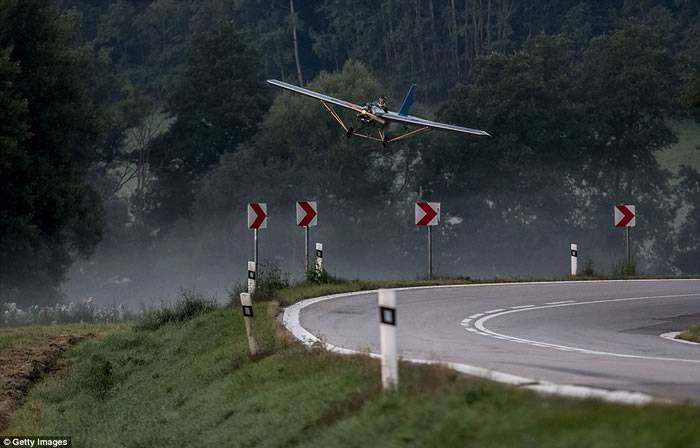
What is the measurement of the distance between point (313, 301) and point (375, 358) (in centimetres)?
1212

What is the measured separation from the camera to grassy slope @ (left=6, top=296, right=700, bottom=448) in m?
9.16

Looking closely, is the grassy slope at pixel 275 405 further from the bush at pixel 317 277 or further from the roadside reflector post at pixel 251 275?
the bush at pixel 317 277

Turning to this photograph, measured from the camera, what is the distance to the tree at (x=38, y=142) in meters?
52.3

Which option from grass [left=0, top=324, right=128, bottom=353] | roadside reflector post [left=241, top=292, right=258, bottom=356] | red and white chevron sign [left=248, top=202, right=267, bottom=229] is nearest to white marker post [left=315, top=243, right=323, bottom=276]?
red and white chevron sign [left=248, top=202, right=267, bottom=229]

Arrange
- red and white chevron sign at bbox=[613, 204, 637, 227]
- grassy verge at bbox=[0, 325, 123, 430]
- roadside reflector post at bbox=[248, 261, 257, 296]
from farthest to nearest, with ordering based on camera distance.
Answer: red and white chevron sign at bbox=[613, 204, 637, 227]
roadside reflector post at bbox=[248, 261, 257, 296]
grassy verge at bbox=[0, 325, 123, 430]

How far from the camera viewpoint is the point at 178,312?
91.6 ft

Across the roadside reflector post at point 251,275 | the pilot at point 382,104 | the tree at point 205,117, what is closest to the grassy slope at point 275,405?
the roadside reflector post at point 251,275

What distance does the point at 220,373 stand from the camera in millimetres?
17922

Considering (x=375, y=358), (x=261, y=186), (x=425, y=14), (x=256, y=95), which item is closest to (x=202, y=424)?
(x=375, y=358)

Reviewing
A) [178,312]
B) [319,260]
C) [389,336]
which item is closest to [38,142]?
[319,260]

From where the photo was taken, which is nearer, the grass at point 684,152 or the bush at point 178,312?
the bush at point 178,312

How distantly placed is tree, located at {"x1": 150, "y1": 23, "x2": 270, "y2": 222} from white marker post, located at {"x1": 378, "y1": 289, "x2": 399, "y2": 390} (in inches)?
3118

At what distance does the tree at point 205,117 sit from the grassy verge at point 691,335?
71.3m

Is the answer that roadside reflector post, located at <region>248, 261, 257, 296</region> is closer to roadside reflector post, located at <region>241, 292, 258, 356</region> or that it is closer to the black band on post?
roadside reflector post, located at <region>241, 292, 258, 356</region>
